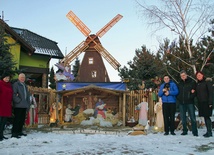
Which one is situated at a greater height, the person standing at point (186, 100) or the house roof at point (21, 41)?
the house roof at point (21, 41)

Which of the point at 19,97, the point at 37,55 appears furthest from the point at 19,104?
the point at 37,55

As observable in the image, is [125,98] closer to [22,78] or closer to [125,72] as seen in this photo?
[22,78]

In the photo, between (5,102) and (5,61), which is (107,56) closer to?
(5,61)

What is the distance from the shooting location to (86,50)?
20.3 m

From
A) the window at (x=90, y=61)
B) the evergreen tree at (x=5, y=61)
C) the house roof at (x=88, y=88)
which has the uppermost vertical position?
the window at (x=90, y=61)

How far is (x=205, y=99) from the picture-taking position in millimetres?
6211

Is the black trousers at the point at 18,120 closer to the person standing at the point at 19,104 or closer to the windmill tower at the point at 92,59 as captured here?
the person standing at the point at 19,104

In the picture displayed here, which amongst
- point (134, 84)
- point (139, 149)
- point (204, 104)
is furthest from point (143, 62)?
point (139, 149)

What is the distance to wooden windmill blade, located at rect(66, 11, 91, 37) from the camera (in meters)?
20.7

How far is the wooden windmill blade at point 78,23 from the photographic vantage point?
20703 mm

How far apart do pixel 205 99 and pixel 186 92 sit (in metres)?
0.55

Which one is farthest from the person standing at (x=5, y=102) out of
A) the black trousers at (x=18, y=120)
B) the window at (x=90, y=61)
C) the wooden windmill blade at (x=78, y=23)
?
the wooden windmill blade at (x=78, y=23)

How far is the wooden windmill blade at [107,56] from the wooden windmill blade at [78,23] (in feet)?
5.19

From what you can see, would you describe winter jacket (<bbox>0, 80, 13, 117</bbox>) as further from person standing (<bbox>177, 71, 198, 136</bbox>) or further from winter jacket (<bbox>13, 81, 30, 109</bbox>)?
person standing (<bbox>177, 71, 198, 136</bbox>)
